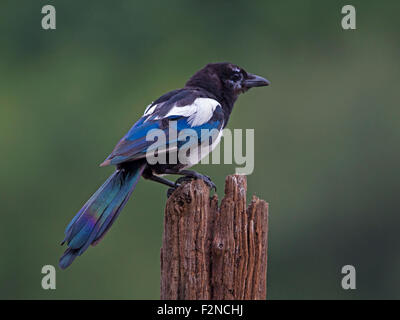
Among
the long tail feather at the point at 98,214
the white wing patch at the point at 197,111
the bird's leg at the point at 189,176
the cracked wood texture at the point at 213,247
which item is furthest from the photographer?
the white wing patch at the point at 197,111

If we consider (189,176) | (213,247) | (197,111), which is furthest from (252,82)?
(213,247)

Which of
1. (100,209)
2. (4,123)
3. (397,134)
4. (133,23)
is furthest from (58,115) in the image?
(100,209)

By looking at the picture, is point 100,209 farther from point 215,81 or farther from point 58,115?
point 58,115

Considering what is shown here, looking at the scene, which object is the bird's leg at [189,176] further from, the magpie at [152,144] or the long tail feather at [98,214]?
the long tail feather at [98,214]

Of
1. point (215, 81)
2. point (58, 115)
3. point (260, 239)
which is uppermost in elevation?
point (58, 115)

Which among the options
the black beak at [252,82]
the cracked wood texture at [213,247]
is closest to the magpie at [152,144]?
the black beak at [252,82]

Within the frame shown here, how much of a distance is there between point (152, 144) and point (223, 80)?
123 cm

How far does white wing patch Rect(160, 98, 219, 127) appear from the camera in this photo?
4.43 meters

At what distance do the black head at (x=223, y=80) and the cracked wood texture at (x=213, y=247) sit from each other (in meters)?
1.57

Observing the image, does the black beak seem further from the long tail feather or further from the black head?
the long tail feather

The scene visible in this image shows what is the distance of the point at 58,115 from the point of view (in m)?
10.8

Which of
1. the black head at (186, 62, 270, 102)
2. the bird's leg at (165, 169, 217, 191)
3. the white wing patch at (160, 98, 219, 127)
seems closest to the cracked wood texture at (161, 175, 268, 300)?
the bird's leg at (165, 169, 217, 191)

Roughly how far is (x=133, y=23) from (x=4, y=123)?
12.3 feet

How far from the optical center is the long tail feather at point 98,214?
3732 millimetres
